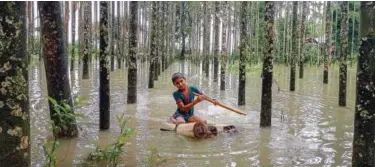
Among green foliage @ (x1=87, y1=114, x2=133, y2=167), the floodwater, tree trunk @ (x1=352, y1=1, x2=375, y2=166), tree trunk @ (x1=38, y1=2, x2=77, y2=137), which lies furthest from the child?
tree trunk @ (x1=352, y1=1, x2=375, y2=166)

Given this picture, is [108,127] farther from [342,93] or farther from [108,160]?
[342,93]

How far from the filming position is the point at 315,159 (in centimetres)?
582

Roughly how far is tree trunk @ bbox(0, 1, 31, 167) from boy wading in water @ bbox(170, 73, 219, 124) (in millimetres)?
3921

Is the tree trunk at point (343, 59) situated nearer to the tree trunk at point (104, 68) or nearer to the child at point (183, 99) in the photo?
the child at point (183, 99)

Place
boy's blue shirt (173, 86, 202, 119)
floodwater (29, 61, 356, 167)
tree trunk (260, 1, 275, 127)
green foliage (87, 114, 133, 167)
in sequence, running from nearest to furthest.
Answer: green foliage (87, 114, 133, 167), floodwater (29, 61, 356, 167), tree trunk (260, 1, 275, 127), boy's blue shirt (173, 86, 202, 119)

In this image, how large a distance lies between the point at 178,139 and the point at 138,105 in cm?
379

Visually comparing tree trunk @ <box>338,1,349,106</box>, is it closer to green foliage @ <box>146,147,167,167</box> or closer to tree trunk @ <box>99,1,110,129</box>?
tree trunk @ <box>99,1,110,129</box>

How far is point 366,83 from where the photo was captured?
4.20 metres

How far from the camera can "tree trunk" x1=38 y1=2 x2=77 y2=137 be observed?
6441mm

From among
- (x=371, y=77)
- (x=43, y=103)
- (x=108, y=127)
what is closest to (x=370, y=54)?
(x=371, y=77)

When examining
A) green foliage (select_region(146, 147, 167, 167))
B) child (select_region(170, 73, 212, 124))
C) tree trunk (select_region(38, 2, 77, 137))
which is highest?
tree trunk (select_region(38, 2, 77, 137))

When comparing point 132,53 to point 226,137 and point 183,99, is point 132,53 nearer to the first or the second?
point 183,99

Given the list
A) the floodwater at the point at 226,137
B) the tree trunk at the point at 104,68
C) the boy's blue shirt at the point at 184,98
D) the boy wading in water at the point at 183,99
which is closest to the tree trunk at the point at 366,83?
the floodwater at the point at 226,137

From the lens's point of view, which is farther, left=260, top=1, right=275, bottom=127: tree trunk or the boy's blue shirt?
the boy's blue shirt
